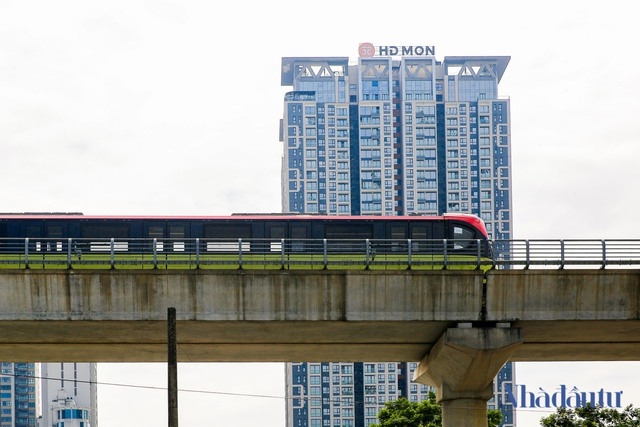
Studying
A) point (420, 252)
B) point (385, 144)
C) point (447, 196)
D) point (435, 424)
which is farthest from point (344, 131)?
point (420, 252)

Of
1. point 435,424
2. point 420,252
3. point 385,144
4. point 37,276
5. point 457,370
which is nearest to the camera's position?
point 37,276

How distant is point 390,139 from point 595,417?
14030cm

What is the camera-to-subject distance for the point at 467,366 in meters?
39.2

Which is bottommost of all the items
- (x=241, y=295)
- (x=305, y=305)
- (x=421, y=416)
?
(x=421, y=416)

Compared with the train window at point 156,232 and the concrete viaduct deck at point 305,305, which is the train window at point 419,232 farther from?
the train window at point 156,232

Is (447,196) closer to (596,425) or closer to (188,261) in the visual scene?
(596,425)

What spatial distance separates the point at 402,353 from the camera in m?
44.0

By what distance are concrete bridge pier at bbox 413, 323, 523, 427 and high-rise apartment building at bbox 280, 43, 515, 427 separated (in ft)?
503

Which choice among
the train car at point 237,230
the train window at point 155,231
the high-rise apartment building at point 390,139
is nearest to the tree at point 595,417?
the train car at point 237,230

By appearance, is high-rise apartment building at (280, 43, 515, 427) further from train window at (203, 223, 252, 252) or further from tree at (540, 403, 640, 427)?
train window at (203, 223, 252, 252)

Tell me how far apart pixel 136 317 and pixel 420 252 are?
42.0 ft

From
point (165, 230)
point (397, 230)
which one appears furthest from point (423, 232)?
point (165, 230)

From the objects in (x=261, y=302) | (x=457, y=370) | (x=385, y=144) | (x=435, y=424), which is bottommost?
(x=435, y=424)

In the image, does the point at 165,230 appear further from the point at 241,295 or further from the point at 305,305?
the point at 305,305
